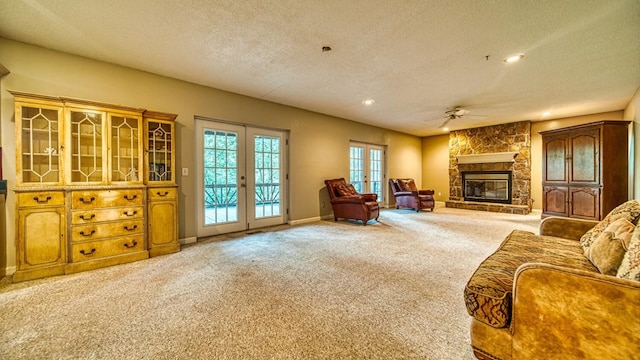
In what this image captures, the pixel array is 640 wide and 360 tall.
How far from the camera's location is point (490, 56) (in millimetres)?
3061

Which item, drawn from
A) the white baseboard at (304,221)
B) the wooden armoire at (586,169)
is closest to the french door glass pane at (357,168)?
the white baseboard at (304,221)

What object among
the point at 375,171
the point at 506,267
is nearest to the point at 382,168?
the point at 375,171

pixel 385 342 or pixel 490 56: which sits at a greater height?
pixel 490 56

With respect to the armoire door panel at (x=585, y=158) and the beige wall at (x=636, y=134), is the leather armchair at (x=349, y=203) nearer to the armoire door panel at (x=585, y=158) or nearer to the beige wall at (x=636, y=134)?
the armoire door panel at (x=585, y=158)

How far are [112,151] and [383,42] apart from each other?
3577 mm

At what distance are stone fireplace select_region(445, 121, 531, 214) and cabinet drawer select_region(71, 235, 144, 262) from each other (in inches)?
324

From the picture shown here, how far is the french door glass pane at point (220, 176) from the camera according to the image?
4.20m

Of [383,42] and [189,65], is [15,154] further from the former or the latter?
[383,42]

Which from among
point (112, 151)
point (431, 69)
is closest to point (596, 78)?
point (431, 69)

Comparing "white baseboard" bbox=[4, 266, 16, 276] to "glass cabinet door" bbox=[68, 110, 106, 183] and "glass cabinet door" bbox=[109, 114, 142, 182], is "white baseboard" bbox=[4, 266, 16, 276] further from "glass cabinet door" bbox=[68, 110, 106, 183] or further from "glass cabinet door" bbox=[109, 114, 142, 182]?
"glass cabinet door" bbox=[109, 114, 142, 182]

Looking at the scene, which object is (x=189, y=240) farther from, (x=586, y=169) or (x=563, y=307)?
(x=586, y=169)

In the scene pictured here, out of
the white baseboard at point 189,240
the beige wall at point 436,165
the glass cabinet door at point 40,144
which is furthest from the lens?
the beige wall at point 436,165

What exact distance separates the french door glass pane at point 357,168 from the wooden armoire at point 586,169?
4.18 metres

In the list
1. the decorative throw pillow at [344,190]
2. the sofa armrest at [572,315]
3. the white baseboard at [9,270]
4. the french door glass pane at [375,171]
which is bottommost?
the white baseboard at [9,270]
